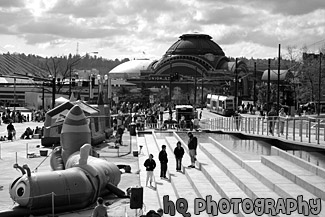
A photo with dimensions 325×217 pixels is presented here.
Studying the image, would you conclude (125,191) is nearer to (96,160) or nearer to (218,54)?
(96,160)

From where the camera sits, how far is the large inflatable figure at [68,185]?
613 inches

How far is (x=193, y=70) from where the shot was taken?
152250 millimetres

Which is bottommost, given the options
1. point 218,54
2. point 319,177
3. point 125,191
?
point 125,191

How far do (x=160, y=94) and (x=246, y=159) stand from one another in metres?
108

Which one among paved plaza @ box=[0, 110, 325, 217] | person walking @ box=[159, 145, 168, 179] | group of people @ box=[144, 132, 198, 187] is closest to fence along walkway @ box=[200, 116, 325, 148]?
paved plaza @ box=[0, 110, 325, 217]

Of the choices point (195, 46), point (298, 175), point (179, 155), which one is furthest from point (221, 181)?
point (195, 46)

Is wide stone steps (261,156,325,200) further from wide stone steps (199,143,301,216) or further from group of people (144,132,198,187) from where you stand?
group of people (144,132,198,187)

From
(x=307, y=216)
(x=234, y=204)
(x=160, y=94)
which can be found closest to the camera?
(x=307, y=216)

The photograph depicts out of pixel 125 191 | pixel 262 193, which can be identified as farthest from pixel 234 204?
pixel 125 191

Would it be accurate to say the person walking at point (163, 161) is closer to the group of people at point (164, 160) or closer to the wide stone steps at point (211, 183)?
the group of people at point (164, 160)

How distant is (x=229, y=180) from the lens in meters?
16.6

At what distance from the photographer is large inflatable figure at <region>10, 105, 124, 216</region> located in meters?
15.6

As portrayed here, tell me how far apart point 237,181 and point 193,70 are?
13693 centimetres

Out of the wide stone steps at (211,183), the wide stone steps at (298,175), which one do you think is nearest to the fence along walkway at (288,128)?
the wide stone steps at (298,175)
